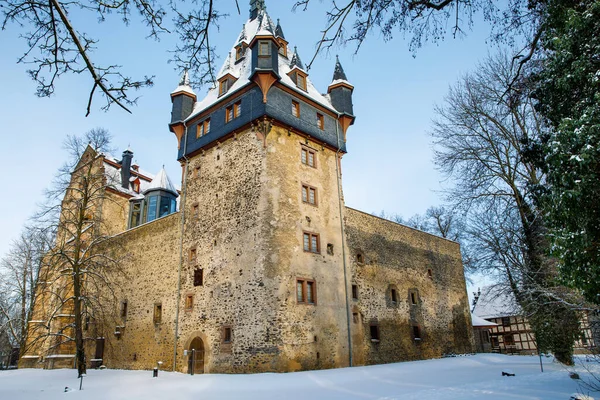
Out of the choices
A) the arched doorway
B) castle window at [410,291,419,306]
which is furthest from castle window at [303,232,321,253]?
castle window at [410,291,419,306]

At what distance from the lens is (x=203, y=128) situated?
2178 cm

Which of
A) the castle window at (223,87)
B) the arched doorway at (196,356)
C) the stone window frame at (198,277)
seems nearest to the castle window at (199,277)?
the stone window frame at (198,277)

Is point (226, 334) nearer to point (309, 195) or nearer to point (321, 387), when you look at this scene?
point (321, 387)

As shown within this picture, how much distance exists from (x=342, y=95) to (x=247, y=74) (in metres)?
5.40

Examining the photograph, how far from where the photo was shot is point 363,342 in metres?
19.5

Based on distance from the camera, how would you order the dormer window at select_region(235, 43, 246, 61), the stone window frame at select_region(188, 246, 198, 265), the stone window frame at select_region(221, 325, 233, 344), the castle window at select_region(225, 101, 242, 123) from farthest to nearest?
the dormer window at select_region(235, 43, 246, 61)
the castle window at select_region(225, 101, 242, 123)
the stone window frame at select_region(188, 246, 198, 265)
the stone window frame at select_region(221, 325, 233, 344)

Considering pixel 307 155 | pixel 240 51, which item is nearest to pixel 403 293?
pixel 307 155

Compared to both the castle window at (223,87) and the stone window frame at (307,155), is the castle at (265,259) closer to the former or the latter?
the stone window frame at (307,155)

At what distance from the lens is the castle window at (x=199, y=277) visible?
19.0 metres

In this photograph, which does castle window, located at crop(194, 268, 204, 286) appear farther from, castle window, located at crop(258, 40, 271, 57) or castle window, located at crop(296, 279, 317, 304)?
castle window, located at crop(258, 40, 271, 57)

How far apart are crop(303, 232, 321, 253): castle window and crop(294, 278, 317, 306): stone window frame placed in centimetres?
144

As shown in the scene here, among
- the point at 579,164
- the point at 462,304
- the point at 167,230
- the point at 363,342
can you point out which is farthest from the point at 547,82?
the point at 462,304

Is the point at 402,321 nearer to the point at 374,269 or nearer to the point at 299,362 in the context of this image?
the point at 374,269

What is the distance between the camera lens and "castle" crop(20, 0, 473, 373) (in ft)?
55.4
